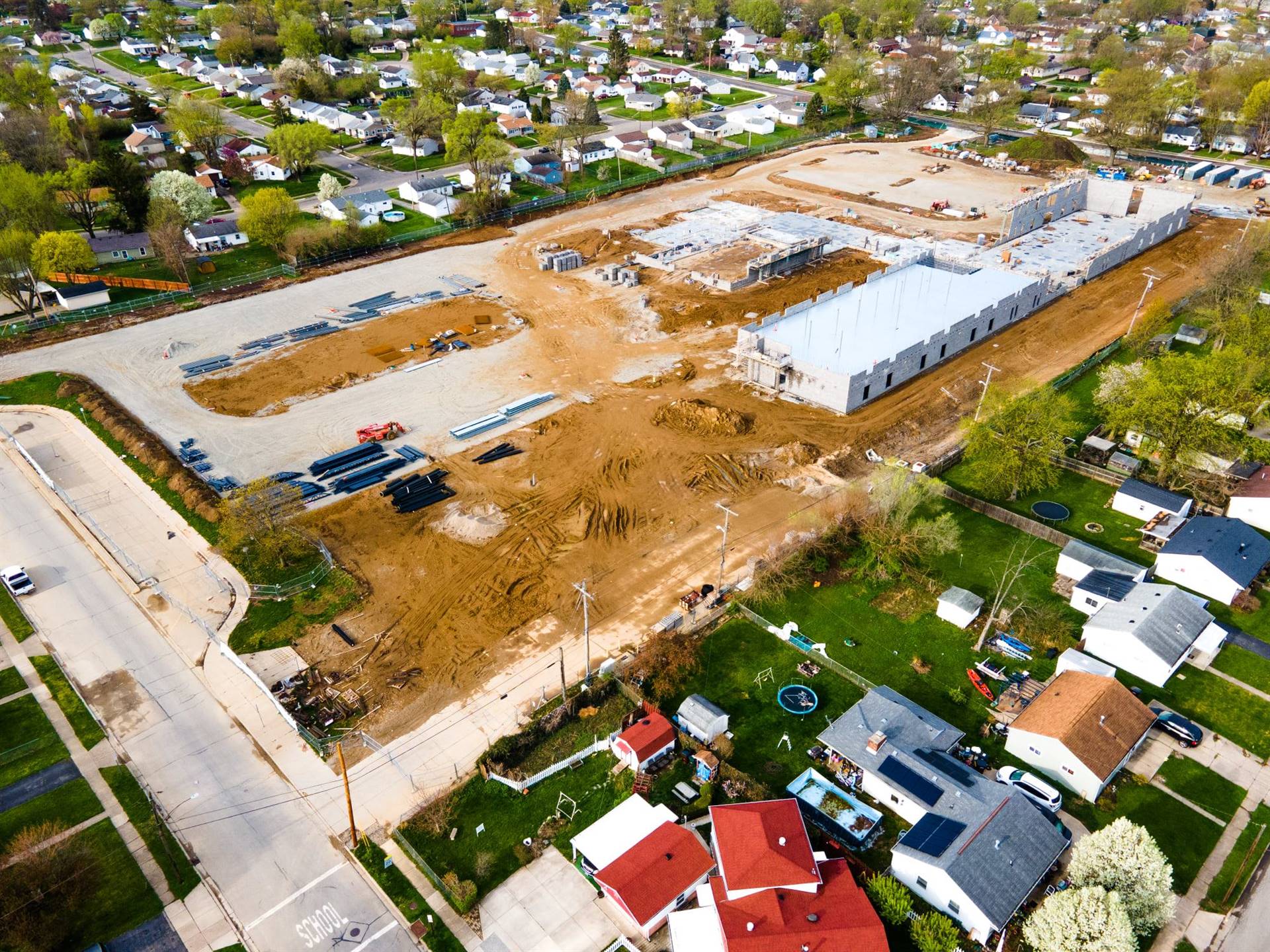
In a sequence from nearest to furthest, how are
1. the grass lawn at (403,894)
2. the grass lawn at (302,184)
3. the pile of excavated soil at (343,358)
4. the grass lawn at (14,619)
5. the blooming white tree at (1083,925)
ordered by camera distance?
the blooming white tree at (1083,925)
the grass lawn at (403,894)
the grass lawn at (14,619)
the pile of excavated soil at (343,358)
the grass lawn at (302,184)

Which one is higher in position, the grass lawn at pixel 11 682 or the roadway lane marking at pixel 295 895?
the grass lawn at pixel 11 682

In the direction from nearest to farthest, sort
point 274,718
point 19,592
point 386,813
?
point 386,813, point 274,718, point 19,592

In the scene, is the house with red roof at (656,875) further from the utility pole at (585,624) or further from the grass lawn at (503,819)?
→ the utility pole at (585,624)

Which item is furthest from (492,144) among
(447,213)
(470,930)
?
(470,930)

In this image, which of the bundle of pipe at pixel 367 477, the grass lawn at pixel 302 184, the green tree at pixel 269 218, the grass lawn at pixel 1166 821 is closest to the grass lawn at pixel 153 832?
the bundle of pipe at pixel 367 477

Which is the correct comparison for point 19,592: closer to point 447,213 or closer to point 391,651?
point 391,651

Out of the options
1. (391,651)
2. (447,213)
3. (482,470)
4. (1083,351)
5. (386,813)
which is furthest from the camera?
(447,213)

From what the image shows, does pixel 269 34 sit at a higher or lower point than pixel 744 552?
higher
